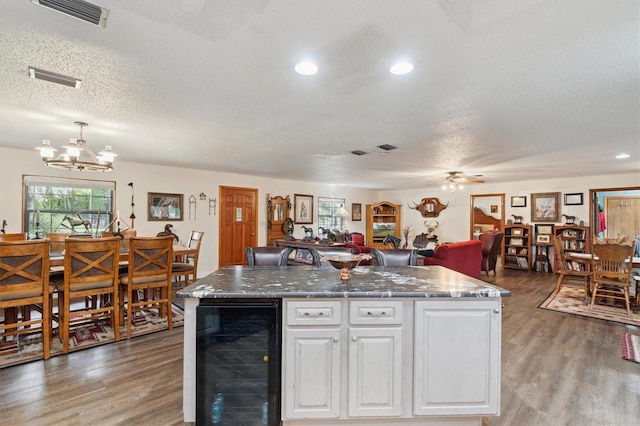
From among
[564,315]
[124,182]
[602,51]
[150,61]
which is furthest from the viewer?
[124,182]

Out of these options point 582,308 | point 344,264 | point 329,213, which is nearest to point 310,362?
A: point 344,264

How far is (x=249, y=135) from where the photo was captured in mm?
3670

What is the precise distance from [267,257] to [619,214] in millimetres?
9368

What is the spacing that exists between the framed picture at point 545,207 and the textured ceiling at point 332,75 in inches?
143

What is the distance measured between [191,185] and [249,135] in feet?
11.1

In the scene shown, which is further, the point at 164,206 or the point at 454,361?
the point at 164,206

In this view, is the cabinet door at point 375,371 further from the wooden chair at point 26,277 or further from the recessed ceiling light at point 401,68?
the wooden chair at point 26,277

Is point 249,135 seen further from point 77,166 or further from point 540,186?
point 540,186

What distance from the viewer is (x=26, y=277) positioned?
271 cm

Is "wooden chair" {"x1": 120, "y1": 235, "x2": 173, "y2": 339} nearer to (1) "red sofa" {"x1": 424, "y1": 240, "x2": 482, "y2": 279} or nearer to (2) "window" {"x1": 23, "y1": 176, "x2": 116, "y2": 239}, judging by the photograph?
(2) "window" {"x1": 23, "y1": 176, "x2": 116, "y2": 239}

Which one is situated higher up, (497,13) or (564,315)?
(497,13)

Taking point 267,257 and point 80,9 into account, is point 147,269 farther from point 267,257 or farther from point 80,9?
point 80,9

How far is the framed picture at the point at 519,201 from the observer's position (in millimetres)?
7766

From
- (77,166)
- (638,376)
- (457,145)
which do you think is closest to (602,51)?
(457,145)
